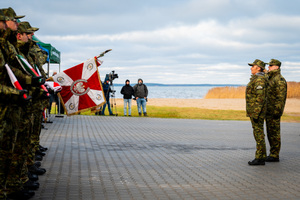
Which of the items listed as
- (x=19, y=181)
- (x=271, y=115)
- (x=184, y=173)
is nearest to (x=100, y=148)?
(x=184, y=173)

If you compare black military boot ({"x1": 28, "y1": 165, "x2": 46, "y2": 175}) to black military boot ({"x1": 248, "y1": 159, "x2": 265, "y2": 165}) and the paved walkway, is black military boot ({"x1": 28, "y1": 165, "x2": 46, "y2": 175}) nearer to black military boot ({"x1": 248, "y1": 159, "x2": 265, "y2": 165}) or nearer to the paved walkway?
the paved walkway

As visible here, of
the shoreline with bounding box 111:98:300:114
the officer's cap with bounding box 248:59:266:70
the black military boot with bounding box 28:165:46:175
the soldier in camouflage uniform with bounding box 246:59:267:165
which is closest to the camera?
the black military boot with bounding box 28:165:46:175

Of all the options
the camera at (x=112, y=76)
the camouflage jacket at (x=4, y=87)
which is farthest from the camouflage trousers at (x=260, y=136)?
the camera at (x=112, y=76)

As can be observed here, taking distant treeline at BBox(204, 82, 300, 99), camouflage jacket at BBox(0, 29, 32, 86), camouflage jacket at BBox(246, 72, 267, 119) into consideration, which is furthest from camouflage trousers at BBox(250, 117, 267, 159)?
distant treeline at BBox(204, 82, 300, 99)

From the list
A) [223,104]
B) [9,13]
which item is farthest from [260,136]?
[223,104]

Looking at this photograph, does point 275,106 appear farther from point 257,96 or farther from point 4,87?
point 4,87

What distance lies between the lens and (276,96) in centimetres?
884

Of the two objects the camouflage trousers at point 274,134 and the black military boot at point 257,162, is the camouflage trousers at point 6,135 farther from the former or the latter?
the camouflage trousers at point 274,134

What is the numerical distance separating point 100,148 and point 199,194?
4.74 metres

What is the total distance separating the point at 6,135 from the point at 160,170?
11.9 feet

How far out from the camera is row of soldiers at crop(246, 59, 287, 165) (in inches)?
324

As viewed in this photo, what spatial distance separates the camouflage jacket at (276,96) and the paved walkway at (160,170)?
1115mm

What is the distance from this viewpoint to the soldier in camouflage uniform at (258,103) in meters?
8.19

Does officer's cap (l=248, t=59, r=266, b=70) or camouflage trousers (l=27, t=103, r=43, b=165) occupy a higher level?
officer's cap (l=248, t=59, r=266, b=70)
